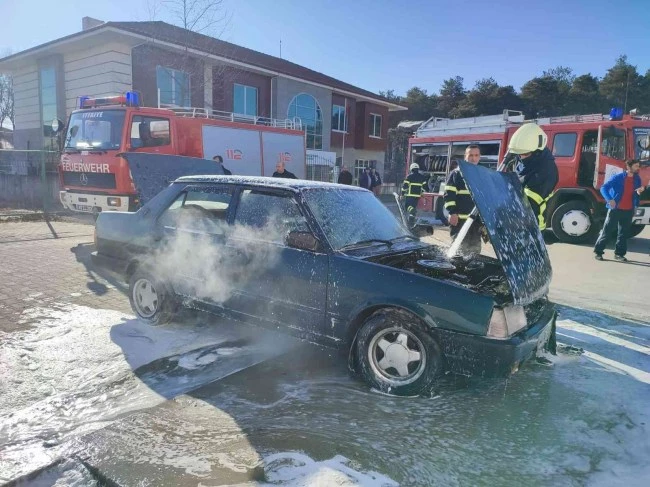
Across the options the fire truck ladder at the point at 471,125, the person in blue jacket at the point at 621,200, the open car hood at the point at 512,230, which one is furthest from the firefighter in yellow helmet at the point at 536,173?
the fire truck ladder at the point at 471,125

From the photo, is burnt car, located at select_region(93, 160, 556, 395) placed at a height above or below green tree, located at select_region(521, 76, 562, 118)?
below

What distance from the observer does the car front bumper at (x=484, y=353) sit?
2.84 meters

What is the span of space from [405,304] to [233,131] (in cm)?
885

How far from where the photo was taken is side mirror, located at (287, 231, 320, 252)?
11.0 ft

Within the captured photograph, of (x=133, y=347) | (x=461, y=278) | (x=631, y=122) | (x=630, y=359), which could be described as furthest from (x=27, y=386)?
(x=631, y=122)

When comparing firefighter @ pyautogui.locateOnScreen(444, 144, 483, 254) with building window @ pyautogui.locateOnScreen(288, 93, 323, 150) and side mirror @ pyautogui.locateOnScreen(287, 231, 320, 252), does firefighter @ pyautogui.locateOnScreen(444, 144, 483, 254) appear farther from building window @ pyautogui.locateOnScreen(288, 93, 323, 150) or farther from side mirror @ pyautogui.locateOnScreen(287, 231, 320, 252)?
building window @ pyautogui.locateOnScreen(288, 93, 323, 150)

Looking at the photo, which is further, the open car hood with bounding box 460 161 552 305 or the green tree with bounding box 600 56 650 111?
the green tree with bounding box 600 56 650 111

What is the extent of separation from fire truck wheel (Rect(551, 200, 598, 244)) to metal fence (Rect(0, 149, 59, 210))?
46.6ft

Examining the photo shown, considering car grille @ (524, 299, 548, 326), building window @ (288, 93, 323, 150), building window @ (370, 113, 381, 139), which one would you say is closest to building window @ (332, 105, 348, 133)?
building window @ (288, 93, 323, 150)

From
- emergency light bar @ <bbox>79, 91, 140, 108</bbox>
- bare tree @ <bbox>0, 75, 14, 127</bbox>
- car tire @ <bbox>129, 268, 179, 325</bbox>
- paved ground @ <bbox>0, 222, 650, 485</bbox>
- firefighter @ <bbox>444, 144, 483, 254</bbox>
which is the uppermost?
bare tree @ <bbox>0, 75, 14, 127</bbox>

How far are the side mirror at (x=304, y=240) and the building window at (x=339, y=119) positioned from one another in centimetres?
2333

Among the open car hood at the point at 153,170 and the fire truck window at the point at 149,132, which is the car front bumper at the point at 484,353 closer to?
the open car hood at the point at 153,170

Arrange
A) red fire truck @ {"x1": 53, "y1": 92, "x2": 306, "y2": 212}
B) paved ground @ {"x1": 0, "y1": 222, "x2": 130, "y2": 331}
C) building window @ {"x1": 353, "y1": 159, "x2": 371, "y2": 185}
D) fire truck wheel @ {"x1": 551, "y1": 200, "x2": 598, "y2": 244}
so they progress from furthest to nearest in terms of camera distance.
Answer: building window @ {"x1": 353, "y1": 159, "x2": 371, "y2": 185}
fire truck wheel @ {"x1": 551, "y1": 200, "x2": 598, "y2": 244}
red fire truck @ {"x1": 53, "y1": 92, "x2": 306, "y2": 212}
paved ground @ {"x1": 0, "y1": 222, "x2": 130, "y2": 331}

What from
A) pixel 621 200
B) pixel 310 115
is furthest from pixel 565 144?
pixel 310 115
